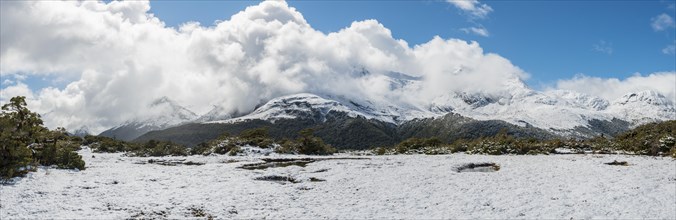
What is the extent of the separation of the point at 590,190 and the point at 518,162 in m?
11.8

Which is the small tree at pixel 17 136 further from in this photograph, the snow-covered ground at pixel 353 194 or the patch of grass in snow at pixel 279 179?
the patch of grass in snow at pixel 279 179

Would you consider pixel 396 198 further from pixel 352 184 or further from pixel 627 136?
pixel 627 136

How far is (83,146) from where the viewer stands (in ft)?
190

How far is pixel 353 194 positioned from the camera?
2323cm

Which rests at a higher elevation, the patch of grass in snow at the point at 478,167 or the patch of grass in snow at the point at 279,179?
the patch of grass in snow at the point at 478,167

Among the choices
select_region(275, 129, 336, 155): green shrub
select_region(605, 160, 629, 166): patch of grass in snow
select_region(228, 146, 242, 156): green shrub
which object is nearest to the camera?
select_region(605, 160, 629, 166): patch of grass in snow

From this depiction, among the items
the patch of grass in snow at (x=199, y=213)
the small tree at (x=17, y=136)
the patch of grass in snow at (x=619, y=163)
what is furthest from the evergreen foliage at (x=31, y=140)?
the patch of grass in snow at (x=619, y=163)

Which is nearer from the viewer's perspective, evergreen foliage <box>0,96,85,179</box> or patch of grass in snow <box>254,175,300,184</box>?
evergreen foliage <box>0,96,85,179</box>

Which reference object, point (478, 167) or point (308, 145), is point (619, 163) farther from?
point (308, 145)

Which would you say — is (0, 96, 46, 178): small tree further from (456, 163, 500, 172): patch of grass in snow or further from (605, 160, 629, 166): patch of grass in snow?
(605, 160, 629, 166): patch of grass in snow

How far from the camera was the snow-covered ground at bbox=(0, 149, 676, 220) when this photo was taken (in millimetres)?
19078

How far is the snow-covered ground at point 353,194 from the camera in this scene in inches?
751

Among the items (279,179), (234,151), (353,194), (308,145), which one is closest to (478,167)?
(353,194)

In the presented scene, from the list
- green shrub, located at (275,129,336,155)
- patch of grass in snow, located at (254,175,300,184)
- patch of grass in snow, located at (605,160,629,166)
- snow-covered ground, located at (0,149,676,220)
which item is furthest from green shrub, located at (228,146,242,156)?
patch of grass in snow, located at (605,160,629,166)
